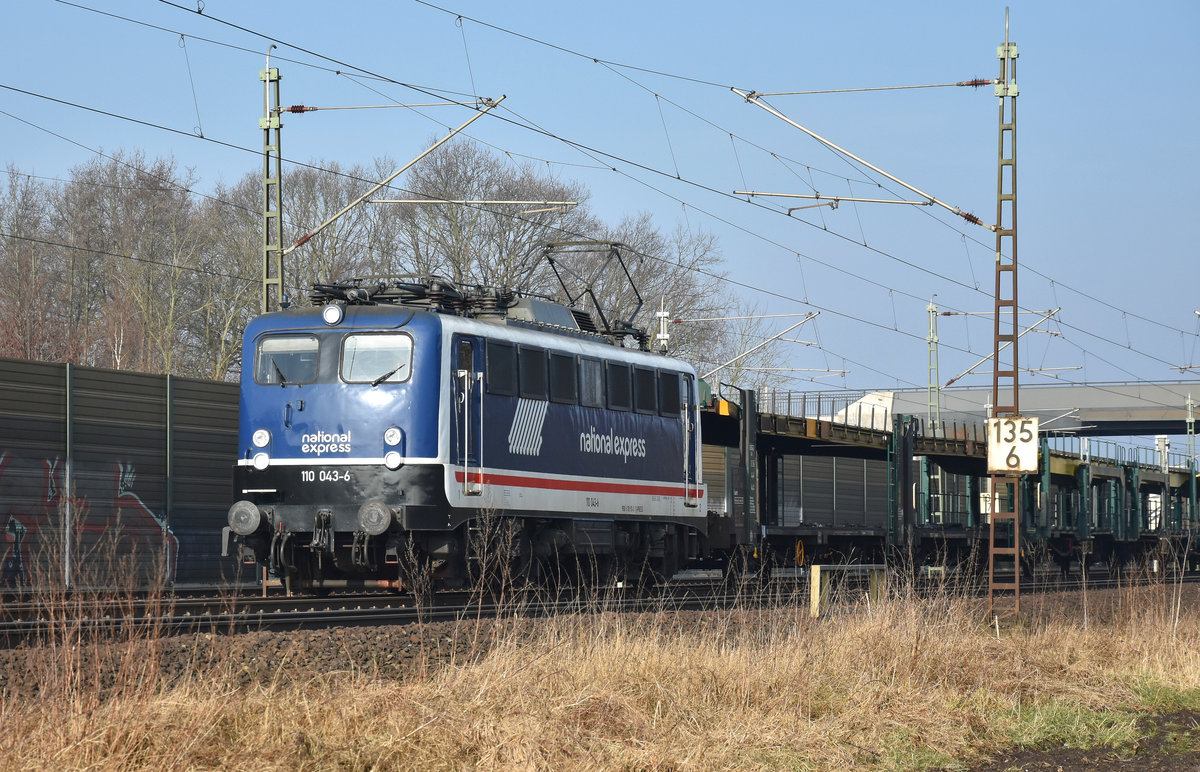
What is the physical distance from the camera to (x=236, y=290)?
4488 cm

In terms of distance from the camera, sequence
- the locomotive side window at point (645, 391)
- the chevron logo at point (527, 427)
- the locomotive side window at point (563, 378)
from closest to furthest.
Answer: the chevron logo at point (527, 427)
the locomotive side window at point (563, 378)
the locomotive side window at point (645, 391)

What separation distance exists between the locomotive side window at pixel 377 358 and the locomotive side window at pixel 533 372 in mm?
1663

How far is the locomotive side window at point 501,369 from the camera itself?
1681 cm

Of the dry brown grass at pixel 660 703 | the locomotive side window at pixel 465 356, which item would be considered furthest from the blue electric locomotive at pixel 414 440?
the dry brown grass at pixel 660 703

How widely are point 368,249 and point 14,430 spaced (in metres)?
27.9

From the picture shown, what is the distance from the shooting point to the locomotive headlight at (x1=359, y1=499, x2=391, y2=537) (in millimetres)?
15297

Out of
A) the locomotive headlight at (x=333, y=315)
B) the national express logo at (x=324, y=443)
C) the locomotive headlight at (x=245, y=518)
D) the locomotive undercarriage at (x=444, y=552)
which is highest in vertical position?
the locomotive headlight at (x=333, y=315)

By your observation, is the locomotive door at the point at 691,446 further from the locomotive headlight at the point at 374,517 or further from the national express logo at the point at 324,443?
the locomotive headlight at the point at 374,517

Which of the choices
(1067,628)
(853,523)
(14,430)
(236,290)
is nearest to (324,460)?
(14,430)

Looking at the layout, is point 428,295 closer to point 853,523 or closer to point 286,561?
point 286,561

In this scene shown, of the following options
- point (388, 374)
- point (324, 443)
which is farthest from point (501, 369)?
point (324, 443)

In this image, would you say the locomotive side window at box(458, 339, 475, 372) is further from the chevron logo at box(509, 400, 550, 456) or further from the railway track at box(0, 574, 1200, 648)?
the railway track at box(0, 574, 1200, 648)

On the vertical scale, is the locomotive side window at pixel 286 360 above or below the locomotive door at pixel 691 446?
above

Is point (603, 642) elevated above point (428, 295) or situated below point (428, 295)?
below
